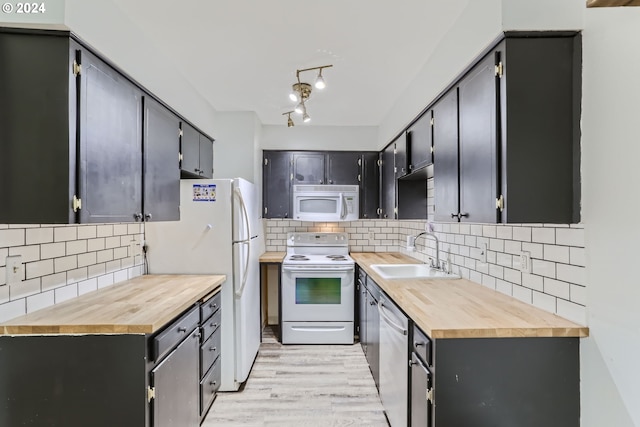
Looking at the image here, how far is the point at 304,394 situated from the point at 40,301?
1906mm

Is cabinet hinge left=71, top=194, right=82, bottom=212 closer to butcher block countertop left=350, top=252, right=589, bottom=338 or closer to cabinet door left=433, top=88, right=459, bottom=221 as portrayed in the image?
butcher block countertop left=350, top=252, right=589, bottom=338

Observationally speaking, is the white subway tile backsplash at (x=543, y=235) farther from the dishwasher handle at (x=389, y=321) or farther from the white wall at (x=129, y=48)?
the white wall at (x=129, y=48)

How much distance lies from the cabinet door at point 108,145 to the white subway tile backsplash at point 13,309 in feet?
1.70

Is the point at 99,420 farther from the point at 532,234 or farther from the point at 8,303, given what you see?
the point at 532,234

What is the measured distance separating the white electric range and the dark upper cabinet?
762 millimetres

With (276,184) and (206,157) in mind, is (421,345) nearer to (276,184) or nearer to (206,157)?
(206,157)

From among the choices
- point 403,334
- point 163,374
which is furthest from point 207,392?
point 403,334

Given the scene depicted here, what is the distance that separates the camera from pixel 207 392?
2316mm

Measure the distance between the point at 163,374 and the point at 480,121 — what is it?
2040 mm

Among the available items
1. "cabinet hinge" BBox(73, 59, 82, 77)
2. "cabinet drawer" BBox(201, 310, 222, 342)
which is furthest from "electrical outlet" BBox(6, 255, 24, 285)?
"cabinet drawer" BBox(201, 310, 222, 342)

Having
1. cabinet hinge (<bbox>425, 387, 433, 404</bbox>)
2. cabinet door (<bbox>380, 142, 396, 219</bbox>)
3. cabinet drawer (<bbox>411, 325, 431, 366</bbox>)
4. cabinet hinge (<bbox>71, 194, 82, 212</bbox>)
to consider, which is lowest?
cabinet hinge (<bbox>425, 387, 433, 404</bbox>)

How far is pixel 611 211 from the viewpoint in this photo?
1218mm

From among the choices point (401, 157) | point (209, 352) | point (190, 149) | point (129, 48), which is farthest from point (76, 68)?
point (401, 157)

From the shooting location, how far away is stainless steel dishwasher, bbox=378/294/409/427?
69.3 inches
